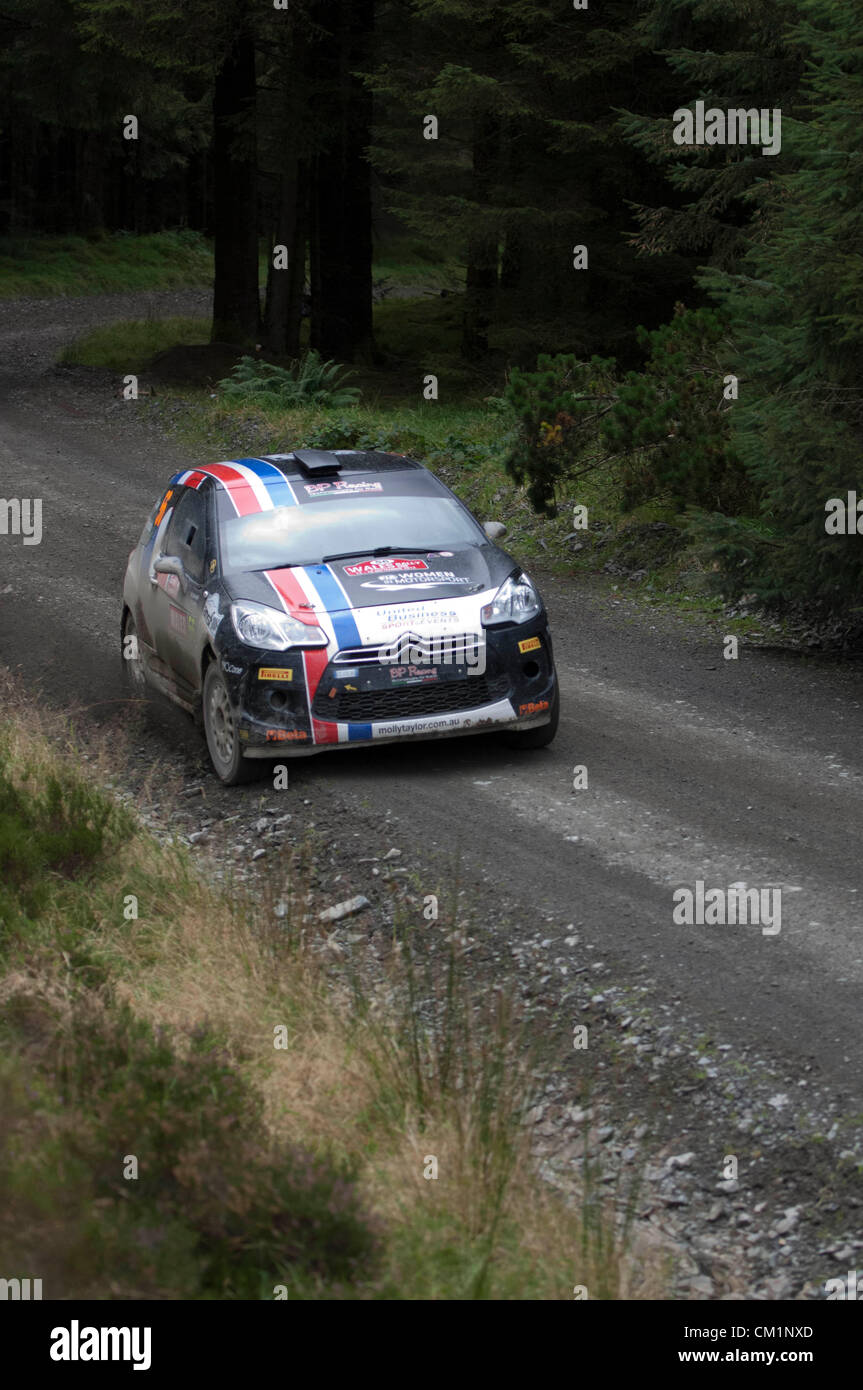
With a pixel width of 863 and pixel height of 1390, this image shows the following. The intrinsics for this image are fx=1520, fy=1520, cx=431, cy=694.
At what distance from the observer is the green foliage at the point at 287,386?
23953 mm

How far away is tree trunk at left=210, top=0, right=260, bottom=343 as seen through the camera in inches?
1083

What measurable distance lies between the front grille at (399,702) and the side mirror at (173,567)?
71.0 inches

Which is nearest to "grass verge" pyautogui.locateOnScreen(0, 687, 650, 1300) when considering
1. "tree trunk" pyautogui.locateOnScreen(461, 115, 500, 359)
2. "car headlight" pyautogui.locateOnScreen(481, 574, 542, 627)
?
"car headlight" pyautogui.locateOnScreen(481, 574, 542, 627)

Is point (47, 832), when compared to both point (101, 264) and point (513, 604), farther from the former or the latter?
point (101, 264)

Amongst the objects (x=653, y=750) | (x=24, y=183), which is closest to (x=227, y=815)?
(x=653, y=750)

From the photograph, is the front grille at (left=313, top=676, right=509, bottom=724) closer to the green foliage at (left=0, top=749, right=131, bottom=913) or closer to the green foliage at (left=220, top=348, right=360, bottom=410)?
the green foliage at (left=0, top=749, right=131, bottom=913)

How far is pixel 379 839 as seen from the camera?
849 centimetres

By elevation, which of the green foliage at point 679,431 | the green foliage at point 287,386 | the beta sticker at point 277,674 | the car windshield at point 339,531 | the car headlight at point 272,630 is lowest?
the beta sticker at point 277,674

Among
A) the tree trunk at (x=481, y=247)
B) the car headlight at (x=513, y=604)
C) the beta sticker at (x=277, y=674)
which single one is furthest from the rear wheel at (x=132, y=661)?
the tree trunk at (x=481, y=247)

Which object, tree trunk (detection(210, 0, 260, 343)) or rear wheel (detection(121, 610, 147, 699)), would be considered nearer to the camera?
rear wheel (detection(121, 610, 147, 699))

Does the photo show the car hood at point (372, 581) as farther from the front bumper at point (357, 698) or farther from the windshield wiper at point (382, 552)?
the front bumper at point (357, 698)

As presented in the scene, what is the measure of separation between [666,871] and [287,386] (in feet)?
58.3

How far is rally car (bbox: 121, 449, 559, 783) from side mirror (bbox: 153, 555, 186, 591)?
0.05 ft
